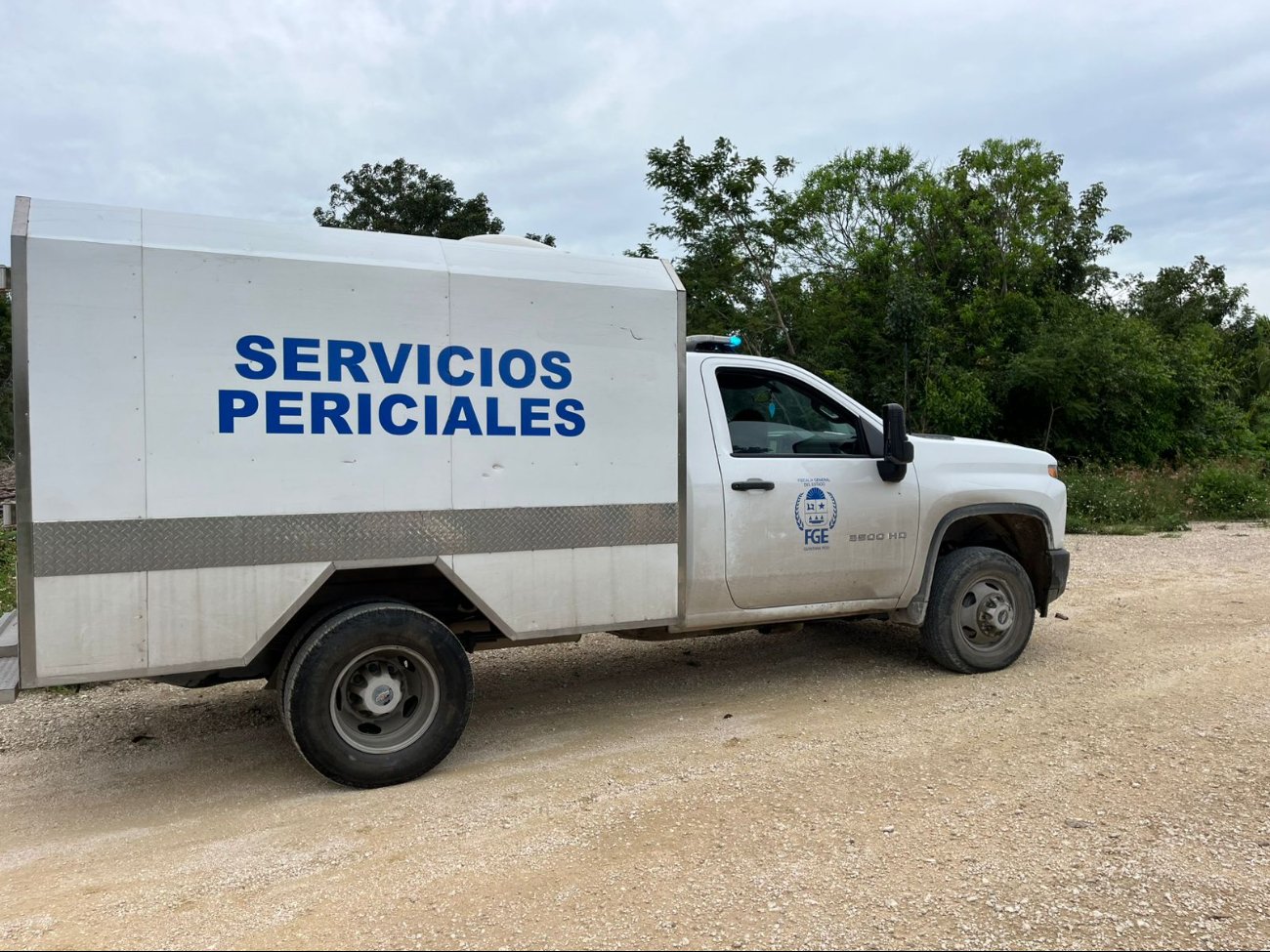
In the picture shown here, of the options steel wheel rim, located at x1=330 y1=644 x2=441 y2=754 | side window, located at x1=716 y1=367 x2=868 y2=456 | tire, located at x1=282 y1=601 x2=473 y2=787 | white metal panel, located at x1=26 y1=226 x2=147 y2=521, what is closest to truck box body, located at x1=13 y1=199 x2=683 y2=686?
white metal panel, located at x1=26 y1=226 x2=147 y2=521

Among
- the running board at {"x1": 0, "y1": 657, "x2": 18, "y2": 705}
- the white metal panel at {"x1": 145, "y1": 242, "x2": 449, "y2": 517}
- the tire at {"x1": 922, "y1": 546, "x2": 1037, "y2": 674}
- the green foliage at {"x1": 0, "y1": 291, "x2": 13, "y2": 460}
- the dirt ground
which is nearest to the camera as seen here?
the dirt ground

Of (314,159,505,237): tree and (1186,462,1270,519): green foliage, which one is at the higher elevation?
(314,159,505,237): tree

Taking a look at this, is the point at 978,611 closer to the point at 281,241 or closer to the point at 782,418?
the point at 782,418

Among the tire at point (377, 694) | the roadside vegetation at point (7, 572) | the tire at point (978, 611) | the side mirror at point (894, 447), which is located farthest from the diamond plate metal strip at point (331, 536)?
the roadside vegetation at point (7, 572)

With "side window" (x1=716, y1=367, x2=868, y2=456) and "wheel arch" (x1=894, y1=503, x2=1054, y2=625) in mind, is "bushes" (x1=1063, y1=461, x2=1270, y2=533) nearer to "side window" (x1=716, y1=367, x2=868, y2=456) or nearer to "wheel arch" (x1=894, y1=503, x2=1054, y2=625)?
"wheel arch" (x1=894, y1=503, x2=1054, y2=625)

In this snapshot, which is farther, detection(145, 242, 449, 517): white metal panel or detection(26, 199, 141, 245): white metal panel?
detection(145, 242, 449, 517): white metal panel

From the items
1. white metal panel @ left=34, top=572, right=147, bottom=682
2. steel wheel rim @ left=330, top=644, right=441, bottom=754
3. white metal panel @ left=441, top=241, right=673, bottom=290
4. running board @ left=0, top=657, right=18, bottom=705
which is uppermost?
white metal panel @ left=441, top=241, right=673, bottom=290

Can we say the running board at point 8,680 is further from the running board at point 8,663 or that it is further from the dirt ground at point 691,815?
the dirt ground at point 691,815

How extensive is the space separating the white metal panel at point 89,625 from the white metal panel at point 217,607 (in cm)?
6

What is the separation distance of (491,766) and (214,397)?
88.1 inches

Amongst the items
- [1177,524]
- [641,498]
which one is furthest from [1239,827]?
[1177,524]

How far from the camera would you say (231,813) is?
13.7ft

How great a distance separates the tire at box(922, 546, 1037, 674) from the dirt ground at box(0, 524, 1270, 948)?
0.17 meters

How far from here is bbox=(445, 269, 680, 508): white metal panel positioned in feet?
14.9
